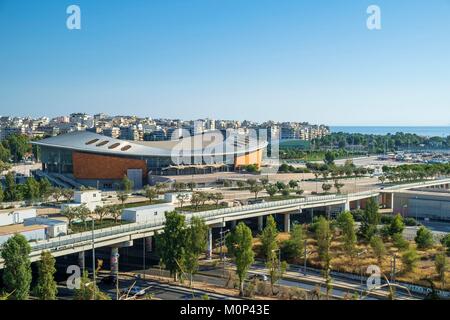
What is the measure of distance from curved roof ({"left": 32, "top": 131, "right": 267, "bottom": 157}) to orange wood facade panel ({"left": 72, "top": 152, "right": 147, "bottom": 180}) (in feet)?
1.17

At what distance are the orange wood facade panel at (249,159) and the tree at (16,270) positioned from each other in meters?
23.5

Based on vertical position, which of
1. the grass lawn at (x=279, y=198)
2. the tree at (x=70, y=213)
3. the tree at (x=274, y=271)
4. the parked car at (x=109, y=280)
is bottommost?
the parked car at (x=109, y=280)

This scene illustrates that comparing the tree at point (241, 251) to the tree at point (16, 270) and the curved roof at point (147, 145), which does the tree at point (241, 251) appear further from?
the curved roof at point (147, 145)

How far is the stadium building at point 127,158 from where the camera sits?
1135 inches

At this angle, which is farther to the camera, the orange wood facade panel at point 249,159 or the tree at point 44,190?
the orange wood facade panel at point 249,159

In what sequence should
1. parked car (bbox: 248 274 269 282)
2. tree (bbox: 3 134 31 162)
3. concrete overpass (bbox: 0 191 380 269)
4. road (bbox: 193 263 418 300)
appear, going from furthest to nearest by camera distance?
tree (bbox: 3 134 31 162) < parked car (bbox: 248 274 269 282) < concrete overpass (bbox: 0 191 380 269) < road (bbox: 193 263 418 300)

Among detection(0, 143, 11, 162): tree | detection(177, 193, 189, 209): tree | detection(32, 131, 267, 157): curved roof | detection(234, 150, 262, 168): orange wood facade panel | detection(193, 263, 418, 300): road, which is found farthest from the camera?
detection(0, 143, 11, 162): tree

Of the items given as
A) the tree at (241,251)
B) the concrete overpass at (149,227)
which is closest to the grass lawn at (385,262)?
the concrete overpass at (149,227)

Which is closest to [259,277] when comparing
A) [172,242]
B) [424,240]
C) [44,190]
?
[172,242]

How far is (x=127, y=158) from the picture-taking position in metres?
28.8

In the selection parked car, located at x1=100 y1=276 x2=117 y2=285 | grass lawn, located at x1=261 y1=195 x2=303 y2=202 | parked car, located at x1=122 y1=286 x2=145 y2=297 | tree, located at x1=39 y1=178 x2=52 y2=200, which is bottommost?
parked car, located at x1=100 y1=276 x2=117 y2=285

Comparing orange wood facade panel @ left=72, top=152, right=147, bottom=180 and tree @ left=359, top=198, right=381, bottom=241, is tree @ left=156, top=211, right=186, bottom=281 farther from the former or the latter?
orange wood facade panel @ left=72, top=152, right=147, bottom=180

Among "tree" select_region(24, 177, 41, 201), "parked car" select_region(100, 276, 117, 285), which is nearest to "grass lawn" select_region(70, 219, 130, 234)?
"parked car" select_region(100, 276, 117, 285)

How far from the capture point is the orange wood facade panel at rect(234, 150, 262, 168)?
33.2 m
